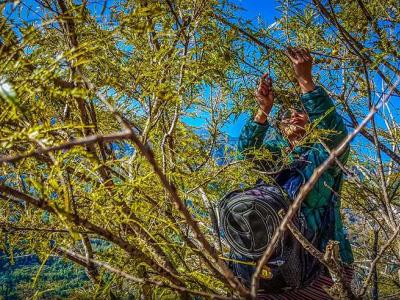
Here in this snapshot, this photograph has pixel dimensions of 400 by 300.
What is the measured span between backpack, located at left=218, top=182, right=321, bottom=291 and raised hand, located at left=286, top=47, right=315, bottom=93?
0.74 metres

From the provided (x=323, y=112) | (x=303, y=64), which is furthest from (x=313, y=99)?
(x=303, y=64)

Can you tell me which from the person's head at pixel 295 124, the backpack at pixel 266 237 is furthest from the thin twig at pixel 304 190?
the person's head at pixel 295 124

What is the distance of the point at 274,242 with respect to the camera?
0.64 metres

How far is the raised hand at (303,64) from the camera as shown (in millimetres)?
2189

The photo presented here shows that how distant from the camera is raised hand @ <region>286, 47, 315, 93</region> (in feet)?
7.18

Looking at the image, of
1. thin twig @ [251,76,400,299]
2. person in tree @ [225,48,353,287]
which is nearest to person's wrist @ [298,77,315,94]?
person in tree @ [225,48,353,287]

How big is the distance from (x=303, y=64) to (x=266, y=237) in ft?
3.72

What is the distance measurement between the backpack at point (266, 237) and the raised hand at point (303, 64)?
74 centimetres

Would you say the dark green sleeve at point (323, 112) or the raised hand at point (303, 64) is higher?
the raised hand at point (303, 64)

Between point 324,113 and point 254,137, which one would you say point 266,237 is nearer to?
point 324,113

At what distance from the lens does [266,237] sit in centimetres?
199

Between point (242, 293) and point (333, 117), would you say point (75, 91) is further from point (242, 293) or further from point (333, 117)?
point (333, 117)

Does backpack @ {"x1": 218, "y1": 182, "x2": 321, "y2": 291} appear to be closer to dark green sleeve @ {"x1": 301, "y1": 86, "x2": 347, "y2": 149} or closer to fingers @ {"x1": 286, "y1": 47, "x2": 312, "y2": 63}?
dark green sleeve @ {"x1": 301, "y1": 86, "x2": 347, "y2": 149}

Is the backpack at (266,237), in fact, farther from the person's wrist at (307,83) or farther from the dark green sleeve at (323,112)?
the person's wrist at (307,83)
